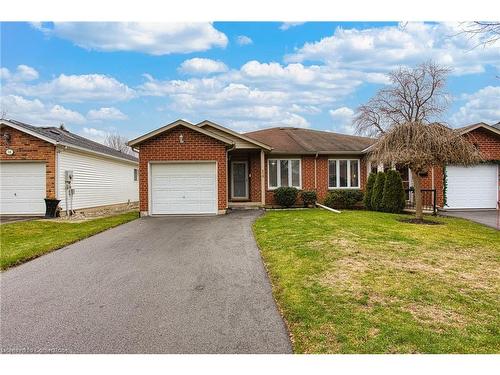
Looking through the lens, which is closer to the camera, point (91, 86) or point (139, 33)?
point (139, 33)

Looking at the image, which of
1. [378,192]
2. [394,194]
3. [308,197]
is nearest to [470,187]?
[394,194]

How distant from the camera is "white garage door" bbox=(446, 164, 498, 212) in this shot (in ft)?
53.3

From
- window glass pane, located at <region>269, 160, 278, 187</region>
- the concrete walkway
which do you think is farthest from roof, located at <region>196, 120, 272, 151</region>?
the concrete walkway

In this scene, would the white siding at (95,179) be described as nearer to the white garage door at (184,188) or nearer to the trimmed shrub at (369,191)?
the white garage door at (184,188)

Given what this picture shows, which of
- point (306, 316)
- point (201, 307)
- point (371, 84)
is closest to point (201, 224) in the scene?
point (201, 307)

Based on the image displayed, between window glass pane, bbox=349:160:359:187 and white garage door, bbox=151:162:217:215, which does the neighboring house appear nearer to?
white garage door, bbox=151:162:217:215

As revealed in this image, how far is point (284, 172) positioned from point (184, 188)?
18.9 feet

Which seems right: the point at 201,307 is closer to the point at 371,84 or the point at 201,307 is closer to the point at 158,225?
the point at 158,225

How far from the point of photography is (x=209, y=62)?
632 inches

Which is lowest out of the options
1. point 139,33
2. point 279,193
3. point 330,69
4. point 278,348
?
point 278,348

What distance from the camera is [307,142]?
19250 mm

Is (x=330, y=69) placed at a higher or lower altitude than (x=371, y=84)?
lower

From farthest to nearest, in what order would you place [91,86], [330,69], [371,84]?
[371,84] < [91,86] < [330,69]

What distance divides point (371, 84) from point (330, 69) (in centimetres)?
1080
